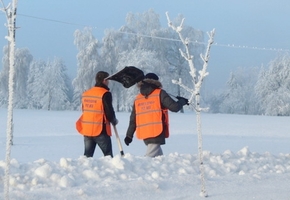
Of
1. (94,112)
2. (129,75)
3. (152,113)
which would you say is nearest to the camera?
(152,113)

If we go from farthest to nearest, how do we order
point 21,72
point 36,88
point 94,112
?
point 36,88 < point 21,72 < point 94,112

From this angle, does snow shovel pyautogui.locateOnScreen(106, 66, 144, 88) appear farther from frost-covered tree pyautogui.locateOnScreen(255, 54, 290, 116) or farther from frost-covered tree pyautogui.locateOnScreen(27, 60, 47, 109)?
frost-covered tree pyautogui.locateOnScreen(27, 60, 47, 109)

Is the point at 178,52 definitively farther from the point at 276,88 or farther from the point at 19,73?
the point at 19,73

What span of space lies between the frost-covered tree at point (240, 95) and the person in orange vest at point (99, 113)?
5601cm

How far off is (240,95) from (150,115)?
58608mm

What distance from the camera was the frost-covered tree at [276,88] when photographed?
171 ft

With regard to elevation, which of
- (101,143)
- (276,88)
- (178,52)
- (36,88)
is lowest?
(101,143)

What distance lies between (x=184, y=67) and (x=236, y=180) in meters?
40.3

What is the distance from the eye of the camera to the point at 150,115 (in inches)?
327

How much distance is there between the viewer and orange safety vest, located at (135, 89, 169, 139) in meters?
8.25

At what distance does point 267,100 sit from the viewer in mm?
53656

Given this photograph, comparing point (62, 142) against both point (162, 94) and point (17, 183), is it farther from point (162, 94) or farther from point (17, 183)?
point (17, 183)

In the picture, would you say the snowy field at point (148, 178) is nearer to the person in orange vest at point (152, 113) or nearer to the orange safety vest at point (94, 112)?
the person in orange vest at point (152, 113)

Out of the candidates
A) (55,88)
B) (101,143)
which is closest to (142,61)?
(55,88)
